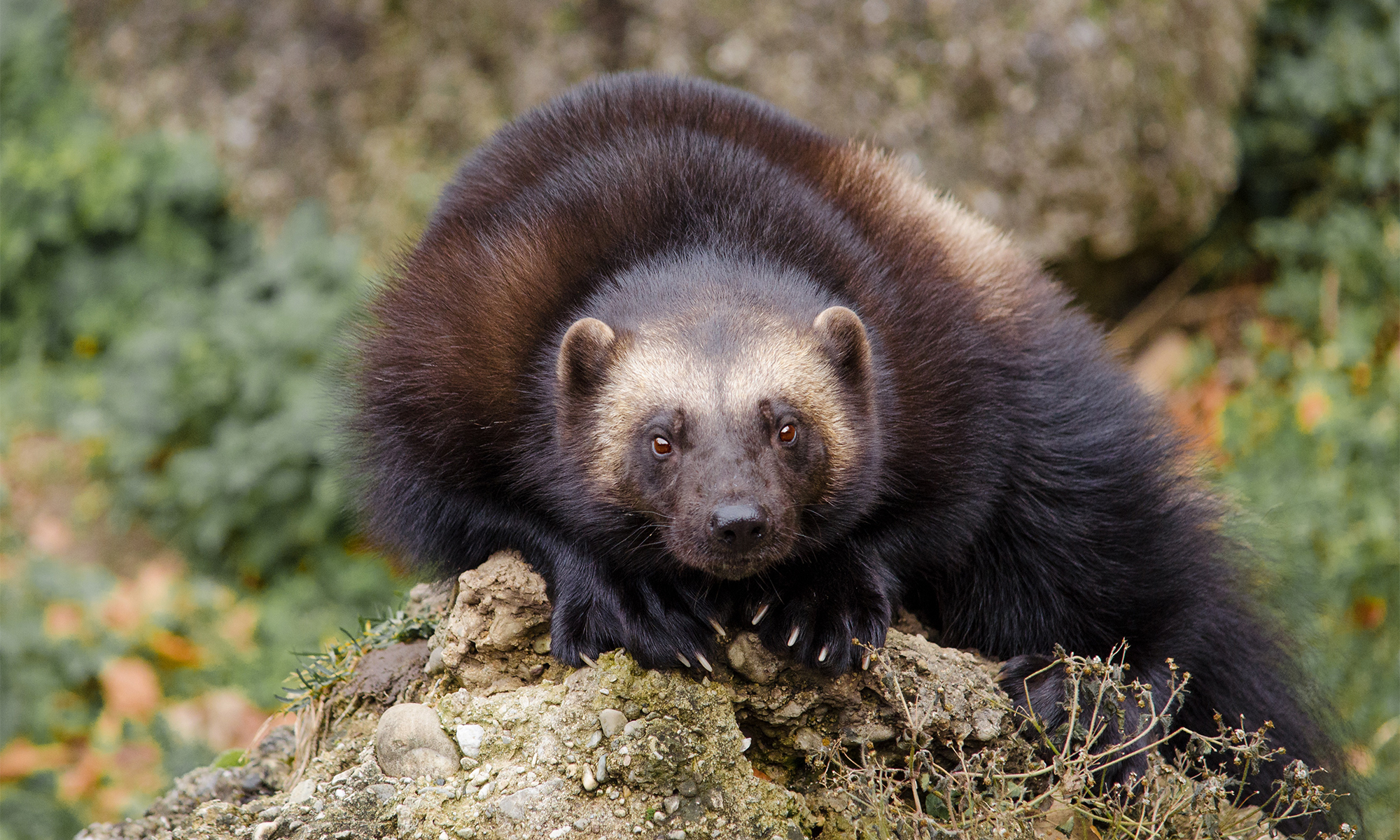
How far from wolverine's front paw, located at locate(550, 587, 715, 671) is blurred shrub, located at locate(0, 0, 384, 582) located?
3336 mm

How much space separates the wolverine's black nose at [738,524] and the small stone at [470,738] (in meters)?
0.76

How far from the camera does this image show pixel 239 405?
7137 mm

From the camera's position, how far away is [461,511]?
352 centimetres

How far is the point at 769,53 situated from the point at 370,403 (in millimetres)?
4135

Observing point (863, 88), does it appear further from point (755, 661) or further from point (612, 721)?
point (612, 721)

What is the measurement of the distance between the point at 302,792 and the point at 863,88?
5.14 meters

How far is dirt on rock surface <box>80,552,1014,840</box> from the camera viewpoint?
2957 mm

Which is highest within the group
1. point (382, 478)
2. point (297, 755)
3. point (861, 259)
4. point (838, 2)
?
point (838, 2)

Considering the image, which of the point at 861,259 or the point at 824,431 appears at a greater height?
the point at 861,259

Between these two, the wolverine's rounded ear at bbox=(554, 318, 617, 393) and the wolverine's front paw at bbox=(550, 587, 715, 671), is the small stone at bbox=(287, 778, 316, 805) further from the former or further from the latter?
the wolverine's rounded ear at bbox=(554, 318, 617, 393)

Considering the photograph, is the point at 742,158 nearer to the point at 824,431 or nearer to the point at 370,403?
the point at 824,431

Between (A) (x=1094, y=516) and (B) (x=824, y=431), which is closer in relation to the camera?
(B) (x=824, y=431)

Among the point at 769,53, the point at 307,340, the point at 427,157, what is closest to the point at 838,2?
the point at 769,53

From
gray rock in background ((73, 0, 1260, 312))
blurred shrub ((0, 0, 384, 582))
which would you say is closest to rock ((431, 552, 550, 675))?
blurred shrub ((0, 0, 384, 582))
